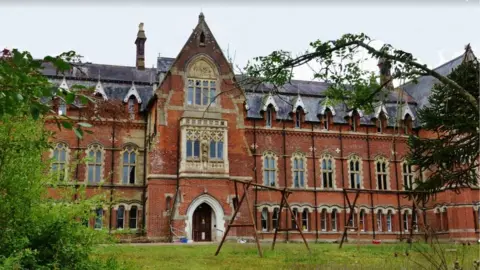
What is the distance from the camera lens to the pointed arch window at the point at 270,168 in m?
38.4

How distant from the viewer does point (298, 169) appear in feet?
129

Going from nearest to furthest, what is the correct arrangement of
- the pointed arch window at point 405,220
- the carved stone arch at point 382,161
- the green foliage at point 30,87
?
the green foliage at point 30,87
the pointed arch window at point 405,220
the carved stone arch at point 382,161

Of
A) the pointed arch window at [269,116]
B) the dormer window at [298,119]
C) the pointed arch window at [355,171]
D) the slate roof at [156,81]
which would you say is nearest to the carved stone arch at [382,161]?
the pointed arch window at [355,171]

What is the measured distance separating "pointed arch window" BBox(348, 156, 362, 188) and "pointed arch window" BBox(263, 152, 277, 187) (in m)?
5.89

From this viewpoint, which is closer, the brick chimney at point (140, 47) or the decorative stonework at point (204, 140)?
the decorative stonework at point (204, 140)

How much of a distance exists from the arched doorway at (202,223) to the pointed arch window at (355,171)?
1225 cm

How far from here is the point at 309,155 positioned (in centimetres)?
3959

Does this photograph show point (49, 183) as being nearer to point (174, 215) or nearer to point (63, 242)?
point (63, 242)

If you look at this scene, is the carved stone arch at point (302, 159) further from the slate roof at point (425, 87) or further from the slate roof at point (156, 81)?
the slate roof at point (425, 87)

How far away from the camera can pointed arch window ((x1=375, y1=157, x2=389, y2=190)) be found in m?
41.1

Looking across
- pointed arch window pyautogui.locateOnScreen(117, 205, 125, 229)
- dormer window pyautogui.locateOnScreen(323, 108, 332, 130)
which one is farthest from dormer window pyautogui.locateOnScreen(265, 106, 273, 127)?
pointed arch window pyautogui.locateOnScreen(117, 205, 125, 229)

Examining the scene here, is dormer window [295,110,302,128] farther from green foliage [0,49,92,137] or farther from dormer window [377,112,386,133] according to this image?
green foliage [0,49,92,137]

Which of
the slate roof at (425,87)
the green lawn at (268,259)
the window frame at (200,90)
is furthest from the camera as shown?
the slate roof at (425,87)

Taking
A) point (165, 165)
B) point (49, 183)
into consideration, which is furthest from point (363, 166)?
point (49, 183)
